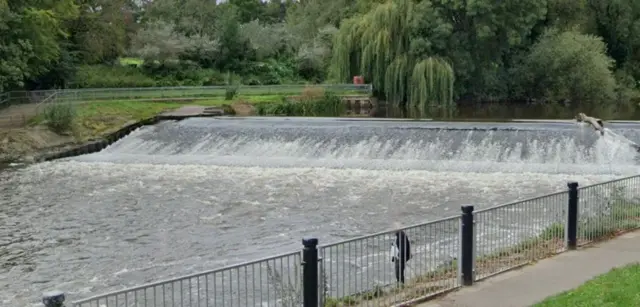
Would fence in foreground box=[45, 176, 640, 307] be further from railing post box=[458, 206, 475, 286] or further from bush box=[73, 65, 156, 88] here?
bush box=[73, 65, 156, 88]

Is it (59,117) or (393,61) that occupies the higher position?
(393,61)

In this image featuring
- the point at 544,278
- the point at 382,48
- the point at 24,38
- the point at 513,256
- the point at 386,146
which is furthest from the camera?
the point at 382,48

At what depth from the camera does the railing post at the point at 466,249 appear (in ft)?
29.6

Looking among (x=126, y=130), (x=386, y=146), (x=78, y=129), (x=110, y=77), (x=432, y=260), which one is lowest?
(x=432, y=260)

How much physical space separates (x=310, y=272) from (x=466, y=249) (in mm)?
2634

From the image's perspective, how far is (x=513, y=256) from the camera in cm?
1029

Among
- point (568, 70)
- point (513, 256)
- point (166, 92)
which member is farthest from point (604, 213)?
point (568, 70)

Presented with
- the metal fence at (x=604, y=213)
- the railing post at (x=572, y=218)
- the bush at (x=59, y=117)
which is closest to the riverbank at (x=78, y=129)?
the bush at (x=59, y=117)

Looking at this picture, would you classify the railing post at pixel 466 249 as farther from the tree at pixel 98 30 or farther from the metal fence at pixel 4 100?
the tree at pixel 98 30

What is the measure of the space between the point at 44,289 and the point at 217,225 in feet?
16.3

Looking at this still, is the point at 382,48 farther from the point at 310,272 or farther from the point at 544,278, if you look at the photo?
the point at 310,272

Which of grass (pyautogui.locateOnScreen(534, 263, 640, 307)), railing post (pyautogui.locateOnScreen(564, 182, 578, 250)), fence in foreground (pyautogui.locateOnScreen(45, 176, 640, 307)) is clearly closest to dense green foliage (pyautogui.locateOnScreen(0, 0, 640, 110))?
fence in foreground (pyautogui.locateOnScreen(45, 176, 640, 307))

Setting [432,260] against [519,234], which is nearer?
[432,260]

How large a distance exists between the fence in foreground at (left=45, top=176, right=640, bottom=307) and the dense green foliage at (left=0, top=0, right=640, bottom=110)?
81.4ft
